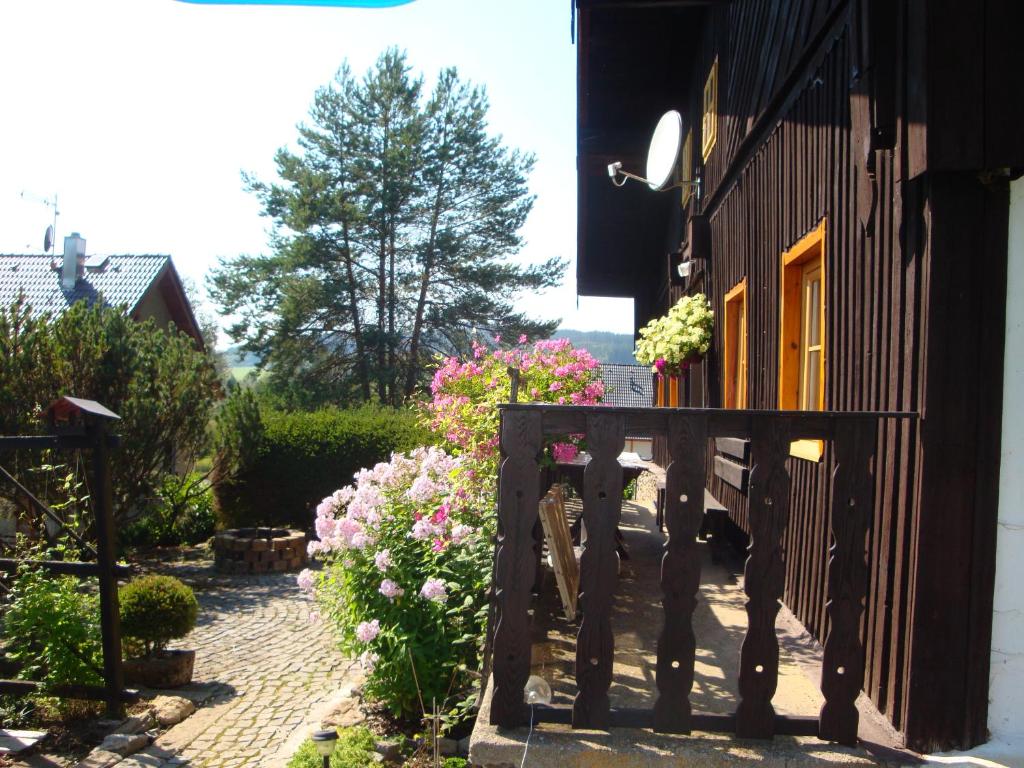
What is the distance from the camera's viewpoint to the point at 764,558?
3.09 meters

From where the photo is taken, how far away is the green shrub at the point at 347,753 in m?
4.01

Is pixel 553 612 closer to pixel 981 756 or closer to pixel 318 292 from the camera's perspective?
pixel 981 756

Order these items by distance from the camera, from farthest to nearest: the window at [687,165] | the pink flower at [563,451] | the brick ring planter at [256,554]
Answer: the brick ring planter at [256,554] < the window at [687,165] < the pink flower at [563,451]

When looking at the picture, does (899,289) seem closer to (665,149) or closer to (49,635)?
(665,149)

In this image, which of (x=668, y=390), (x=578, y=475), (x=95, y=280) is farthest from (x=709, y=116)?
(x=95, y=280)

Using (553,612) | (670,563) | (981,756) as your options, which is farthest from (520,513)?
(553,612)

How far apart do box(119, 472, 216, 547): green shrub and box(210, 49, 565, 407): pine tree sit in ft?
39.7

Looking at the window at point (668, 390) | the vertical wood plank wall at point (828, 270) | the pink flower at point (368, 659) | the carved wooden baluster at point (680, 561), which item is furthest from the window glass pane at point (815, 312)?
the window at point (668, 390)

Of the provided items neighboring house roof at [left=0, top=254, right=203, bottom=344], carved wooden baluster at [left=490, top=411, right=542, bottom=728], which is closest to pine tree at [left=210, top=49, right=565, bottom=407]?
neighboring house roof at [left=0, top=254, right=203, bottom=344]

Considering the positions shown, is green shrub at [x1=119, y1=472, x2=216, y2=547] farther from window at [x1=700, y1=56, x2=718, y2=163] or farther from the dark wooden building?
the dark wooden building

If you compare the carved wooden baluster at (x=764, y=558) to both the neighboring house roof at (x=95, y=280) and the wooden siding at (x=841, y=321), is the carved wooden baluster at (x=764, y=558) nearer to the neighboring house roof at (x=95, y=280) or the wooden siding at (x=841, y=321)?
the wooden siding at (x=841, y=321)

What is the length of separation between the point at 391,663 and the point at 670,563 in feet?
6.39

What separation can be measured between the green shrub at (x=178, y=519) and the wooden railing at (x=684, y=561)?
10123 millimetres

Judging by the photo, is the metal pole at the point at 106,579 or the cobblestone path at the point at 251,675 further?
the metal pole at the point at 106,579
